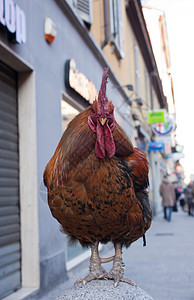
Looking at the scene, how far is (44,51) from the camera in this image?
5148 millimetres

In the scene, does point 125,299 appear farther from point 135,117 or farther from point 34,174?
point 135,117

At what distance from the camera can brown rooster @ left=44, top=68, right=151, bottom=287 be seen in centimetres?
204

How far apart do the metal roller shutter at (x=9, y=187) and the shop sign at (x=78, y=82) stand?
4.69 ft

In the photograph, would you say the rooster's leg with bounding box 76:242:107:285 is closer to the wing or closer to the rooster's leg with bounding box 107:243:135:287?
the rooster's leg with bounding box 107:243:135:287

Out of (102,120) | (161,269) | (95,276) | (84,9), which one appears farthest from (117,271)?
(84,9)

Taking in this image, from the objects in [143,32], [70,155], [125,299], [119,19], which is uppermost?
[143,32]

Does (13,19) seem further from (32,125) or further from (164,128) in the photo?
(164,128)

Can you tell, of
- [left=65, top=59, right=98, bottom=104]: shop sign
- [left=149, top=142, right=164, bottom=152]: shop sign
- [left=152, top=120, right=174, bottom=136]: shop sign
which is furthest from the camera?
[left=149, top=142, right=164, bottom=152]: shop sign

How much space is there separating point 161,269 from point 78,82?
12.4 ft

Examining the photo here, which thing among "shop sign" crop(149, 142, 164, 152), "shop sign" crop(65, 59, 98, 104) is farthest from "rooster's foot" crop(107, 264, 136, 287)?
"shop sign" crop(149, 142, 164, 152)

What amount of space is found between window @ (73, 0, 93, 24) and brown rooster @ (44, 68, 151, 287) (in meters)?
5.39

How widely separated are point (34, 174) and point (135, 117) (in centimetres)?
899

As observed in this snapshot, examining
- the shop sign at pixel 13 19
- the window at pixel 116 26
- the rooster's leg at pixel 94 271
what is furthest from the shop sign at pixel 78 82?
the rooster's leg at pixel 94 271

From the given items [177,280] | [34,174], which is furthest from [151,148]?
[34,174]
